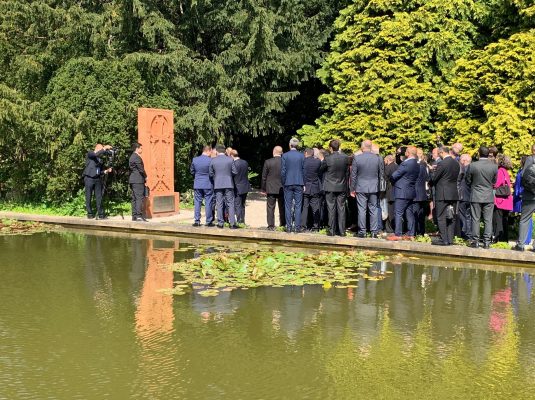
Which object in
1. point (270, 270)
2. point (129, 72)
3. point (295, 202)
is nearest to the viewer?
point (270, 270)

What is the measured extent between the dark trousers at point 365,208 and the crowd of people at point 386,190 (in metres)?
0.02

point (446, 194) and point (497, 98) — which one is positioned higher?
point (497, 98)

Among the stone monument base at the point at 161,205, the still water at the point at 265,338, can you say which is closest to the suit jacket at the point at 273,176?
the stone monument base at the point at 161,205

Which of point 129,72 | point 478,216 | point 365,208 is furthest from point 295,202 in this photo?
point 129,72

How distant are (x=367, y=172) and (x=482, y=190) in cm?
232

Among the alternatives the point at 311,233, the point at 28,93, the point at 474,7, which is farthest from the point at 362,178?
the point at 28,93

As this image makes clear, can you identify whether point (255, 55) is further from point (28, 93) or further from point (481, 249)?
point (481, 249)

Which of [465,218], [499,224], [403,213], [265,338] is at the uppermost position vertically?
[403,213]

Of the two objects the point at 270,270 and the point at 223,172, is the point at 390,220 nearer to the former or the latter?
the point at 223,172

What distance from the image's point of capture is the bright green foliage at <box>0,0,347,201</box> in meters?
20.2

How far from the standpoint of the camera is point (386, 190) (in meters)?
15.6

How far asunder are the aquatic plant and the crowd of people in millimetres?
1927

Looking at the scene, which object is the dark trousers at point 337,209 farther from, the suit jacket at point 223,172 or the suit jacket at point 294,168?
the suit jacket at point 223,172

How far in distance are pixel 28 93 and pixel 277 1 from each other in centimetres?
881
